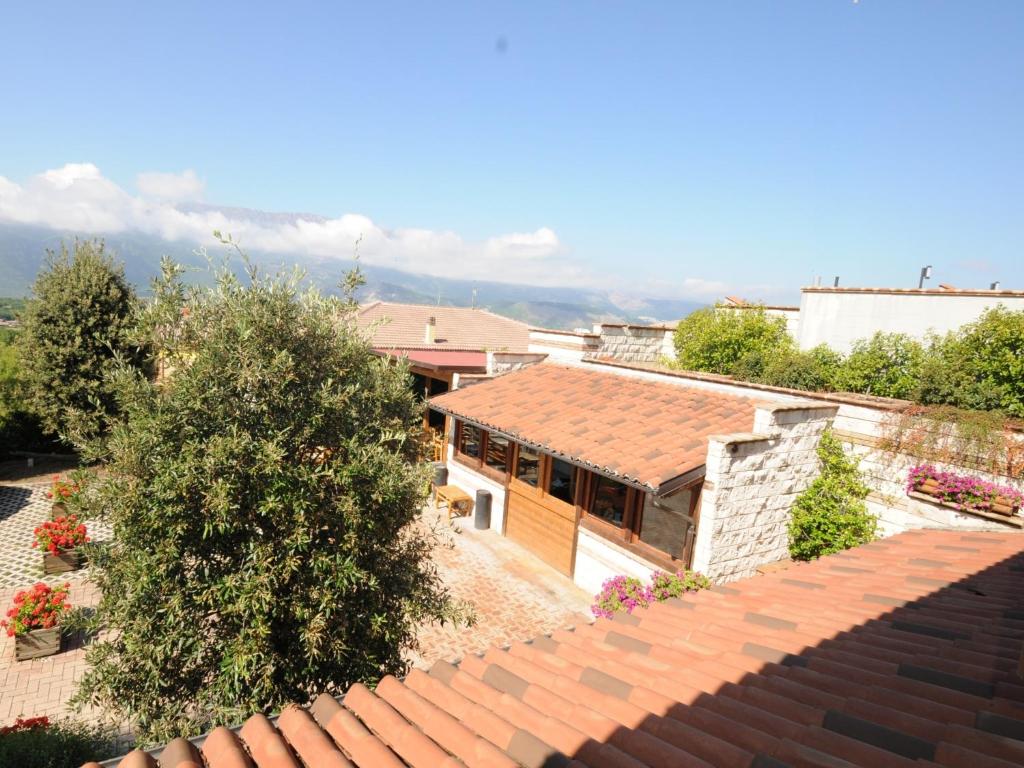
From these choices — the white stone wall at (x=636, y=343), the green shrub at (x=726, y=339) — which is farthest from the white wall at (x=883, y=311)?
the white stone wall at (x=636, y=343)

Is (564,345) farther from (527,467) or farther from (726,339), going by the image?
(726,339)

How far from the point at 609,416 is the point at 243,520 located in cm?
893

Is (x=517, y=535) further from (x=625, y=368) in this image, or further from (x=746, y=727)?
(x=746, y=727)

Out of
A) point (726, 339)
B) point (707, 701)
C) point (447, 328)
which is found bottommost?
point (447, 328)

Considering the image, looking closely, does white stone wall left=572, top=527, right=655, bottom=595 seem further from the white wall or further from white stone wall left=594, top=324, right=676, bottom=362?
the white wall

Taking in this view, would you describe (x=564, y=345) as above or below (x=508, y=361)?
above

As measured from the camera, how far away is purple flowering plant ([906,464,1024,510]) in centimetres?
842

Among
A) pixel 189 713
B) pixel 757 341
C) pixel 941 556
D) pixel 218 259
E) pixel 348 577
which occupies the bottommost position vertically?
pixel 189 713

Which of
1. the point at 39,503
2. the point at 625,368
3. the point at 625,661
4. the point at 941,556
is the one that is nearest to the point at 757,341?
the point at 625,368

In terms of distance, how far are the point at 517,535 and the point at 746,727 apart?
11.6 meters

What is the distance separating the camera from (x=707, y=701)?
11.4ft

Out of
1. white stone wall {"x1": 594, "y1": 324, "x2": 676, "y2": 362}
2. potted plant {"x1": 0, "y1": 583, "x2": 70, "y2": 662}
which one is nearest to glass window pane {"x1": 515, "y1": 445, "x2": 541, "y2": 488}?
white stone wall {"x1": 594, "y1": 324, "x2": 676, "y2": 362}

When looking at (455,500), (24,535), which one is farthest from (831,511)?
(24,535)

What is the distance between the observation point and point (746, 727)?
3.07 meters
